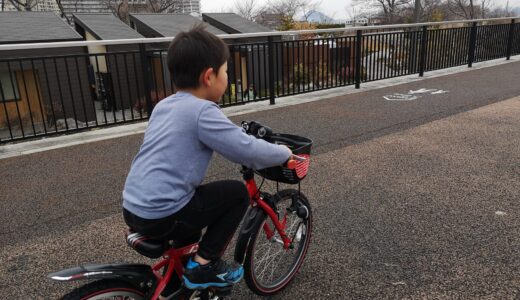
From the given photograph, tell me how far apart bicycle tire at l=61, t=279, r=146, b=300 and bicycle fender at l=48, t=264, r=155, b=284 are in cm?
2

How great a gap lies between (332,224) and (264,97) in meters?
5.37

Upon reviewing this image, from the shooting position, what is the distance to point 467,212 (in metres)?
3.59

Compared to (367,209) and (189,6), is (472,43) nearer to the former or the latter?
(367,209)

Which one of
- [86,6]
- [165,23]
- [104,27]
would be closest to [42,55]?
[104,27]

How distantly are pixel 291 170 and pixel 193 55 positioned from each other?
0.71 meters

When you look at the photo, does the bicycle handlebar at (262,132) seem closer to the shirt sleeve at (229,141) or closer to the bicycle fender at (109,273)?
the shirt sleeve at (229,141)

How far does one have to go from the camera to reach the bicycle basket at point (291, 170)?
2.10 meters

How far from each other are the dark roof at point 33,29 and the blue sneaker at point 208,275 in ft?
62.8

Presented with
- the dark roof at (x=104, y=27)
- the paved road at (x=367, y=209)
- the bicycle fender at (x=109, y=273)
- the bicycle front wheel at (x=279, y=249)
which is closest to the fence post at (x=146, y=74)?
the paved road at (x=367, y=209)

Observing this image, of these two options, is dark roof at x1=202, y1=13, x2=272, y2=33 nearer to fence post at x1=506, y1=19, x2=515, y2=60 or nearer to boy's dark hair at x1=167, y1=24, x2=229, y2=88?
fence post at x1=506, y1=19, x2=515, y2=60

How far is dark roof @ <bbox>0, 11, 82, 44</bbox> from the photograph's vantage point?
18.8m

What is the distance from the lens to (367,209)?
3.70 metres

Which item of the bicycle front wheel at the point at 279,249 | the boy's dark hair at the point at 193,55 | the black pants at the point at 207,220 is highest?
the boy's dark hair at the point at 193,55

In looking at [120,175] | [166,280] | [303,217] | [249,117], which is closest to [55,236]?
[120,175]
